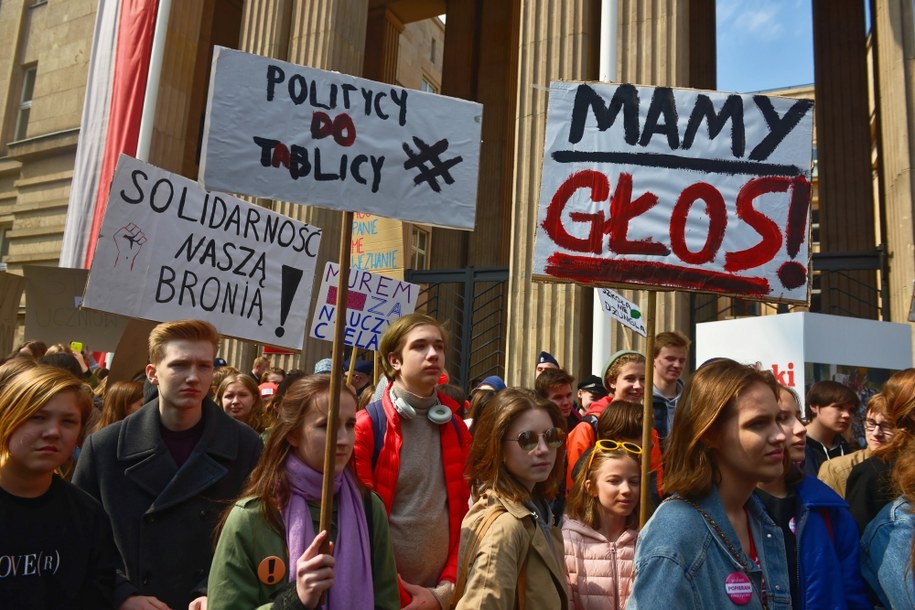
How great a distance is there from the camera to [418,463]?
139 inches

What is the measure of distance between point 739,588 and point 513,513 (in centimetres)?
118

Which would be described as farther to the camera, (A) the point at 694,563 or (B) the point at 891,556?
(B) the point at 891,556

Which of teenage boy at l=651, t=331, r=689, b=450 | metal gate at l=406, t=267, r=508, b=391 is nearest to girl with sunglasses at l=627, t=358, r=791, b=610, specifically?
teenage boy at l=651, t=331, r=689, b=450

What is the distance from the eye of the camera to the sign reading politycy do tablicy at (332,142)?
11.5 feet

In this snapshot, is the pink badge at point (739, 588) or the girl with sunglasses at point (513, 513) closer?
the pink badge at point (739, 588)

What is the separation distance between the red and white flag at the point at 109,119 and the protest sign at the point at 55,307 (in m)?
4.33

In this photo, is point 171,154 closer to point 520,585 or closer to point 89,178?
point 89,178

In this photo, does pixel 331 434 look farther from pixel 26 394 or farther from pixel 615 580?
pixel 615 580

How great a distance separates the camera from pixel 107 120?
13750 mm

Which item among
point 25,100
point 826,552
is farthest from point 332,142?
point 25,100

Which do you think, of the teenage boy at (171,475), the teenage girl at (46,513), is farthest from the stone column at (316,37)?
the teenage girl at (46,513)

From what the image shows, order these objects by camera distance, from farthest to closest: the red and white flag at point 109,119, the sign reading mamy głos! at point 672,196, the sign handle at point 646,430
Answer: the red and white flag at point 109,119 < the sign reading mamy głos! at point 672,196 < the sign handle at point 646,430

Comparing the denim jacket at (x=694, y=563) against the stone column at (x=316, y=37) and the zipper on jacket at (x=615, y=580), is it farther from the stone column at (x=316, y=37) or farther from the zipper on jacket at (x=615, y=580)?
→ the stone column at (x=316, y=37)

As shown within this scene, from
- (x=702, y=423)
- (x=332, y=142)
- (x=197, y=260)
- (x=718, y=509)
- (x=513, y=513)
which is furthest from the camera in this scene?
(x=197, y=260)
